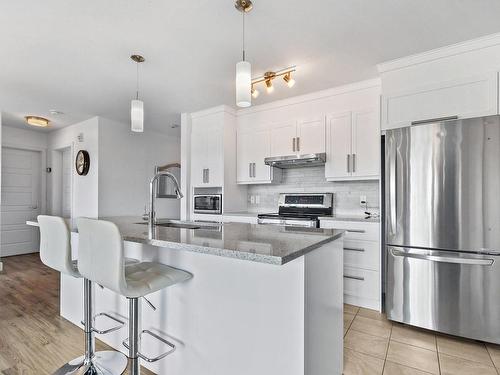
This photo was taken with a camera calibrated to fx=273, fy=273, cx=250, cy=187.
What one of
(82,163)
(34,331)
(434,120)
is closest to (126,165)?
(82,163)

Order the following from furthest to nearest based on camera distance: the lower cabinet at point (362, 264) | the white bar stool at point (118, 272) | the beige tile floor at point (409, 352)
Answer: the lower cabinet at point (362, 264), the beige tile floor at point (409, 352), the white bar stool at point (118, 272)

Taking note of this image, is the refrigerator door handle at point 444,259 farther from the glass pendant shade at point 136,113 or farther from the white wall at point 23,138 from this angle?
the white wall at point 23,138

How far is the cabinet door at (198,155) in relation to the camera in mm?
4285

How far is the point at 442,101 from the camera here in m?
2.48

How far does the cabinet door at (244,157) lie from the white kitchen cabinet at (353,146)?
3.83 ft

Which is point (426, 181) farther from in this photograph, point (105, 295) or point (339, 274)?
point (105, 295)

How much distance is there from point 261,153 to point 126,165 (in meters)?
2.62

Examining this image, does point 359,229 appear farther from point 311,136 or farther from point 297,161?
point 311,136


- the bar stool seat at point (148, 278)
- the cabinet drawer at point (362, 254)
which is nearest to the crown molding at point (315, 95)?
the cabinet drawer at point (362, 254)

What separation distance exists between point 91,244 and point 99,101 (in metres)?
3.11

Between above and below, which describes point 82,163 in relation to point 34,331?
above

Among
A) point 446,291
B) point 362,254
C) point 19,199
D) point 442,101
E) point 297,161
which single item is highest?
point 442,101

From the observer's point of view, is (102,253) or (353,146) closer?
(102,253)

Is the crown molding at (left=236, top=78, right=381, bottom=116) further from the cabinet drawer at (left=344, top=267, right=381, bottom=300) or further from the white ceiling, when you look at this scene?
the cabinet drawer at (left=344, top=267, right=381, bottom=300)
